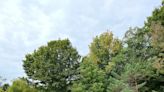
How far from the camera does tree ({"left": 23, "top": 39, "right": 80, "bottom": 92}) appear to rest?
36188mm

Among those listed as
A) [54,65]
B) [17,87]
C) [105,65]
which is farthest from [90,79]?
[54,65]

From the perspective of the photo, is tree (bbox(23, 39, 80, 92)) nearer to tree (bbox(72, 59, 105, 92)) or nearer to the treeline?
the treeline

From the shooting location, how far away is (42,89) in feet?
121

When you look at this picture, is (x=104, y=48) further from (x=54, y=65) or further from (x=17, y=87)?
(x=17, y=87)

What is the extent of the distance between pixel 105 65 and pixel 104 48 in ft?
5.70

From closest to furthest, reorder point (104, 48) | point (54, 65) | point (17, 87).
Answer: point (17, 87)
point (104, 48)
point (54, 65)

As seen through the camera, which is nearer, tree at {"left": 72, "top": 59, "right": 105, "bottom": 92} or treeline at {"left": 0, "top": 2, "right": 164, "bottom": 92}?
treeline at {"left": 0, "top": 2, "right": 164, "bottom": 92}

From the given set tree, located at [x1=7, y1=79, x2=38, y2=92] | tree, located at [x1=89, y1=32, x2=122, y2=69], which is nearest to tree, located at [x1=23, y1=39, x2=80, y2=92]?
tree, located at [x1=89, y1=32, x2=122, y2=69]

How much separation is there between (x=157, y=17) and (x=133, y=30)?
225 cm

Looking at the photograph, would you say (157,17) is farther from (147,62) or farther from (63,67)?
(63,67)

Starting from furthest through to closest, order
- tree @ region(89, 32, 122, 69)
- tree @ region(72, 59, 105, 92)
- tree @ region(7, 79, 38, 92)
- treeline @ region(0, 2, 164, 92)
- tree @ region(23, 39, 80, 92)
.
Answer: tree @ region(23, 39, 80, 92) → tree @ region(89, 32, 122, 69) → tree @ region(7, 79, 38, 92) → tree @ region(72, 59, 105, 92) → treeline @ region(0, 2, 164, 92)

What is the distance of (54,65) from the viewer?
3634cm

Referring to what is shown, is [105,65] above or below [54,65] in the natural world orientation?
below

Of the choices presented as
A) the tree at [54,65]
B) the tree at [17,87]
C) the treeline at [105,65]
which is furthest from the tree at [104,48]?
the tree at [17,87]
